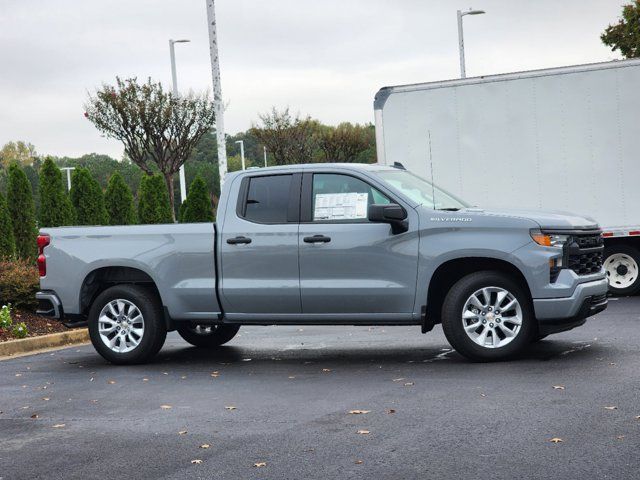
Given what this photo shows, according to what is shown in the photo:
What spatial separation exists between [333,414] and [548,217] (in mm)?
3313

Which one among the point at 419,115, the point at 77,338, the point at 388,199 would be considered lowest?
the point at 77,338

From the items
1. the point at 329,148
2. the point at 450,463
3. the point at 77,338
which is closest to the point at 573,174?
the point at 77,338

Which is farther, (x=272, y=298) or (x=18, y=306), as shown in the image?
(x=18, y=306)

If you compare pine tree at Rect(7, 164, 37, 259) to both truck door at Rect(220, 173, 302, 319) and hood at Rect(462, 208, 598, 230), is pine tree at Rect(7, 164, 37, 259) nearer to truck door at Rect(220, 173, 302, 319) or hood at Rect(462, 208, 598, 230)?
truck door at Rect(220, 173, 302, 319)

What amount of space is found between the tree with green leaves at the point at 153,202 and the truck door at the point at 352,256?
67.9ft

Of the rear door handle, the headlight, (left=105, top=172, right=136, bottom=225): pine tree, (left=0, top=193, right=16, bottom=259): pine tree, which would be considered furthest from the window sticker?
(left=105, top=172, right=136, bottom=225): pine tree

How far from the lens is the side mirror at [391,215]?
9.88 meters

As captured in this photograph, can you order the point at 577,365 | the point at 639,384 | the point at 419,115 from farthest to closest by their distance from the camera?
the point at 419,115 < the point at 577,365 < the point at 639,384

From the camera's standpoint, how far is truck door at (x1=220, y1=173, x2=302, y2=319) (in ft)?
34.1

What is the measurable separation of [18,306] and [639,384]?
10.2 meters

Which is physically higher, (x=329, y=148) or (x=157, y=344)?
(x=329, y=148)

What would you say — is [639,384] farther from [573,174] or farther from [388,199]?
[573,174]

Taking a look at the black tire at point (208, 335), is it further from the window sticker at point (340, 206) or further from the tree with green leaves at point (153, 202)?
the tree with green leaves at point (153, 202)

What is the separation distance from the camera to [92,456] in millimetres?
6730
